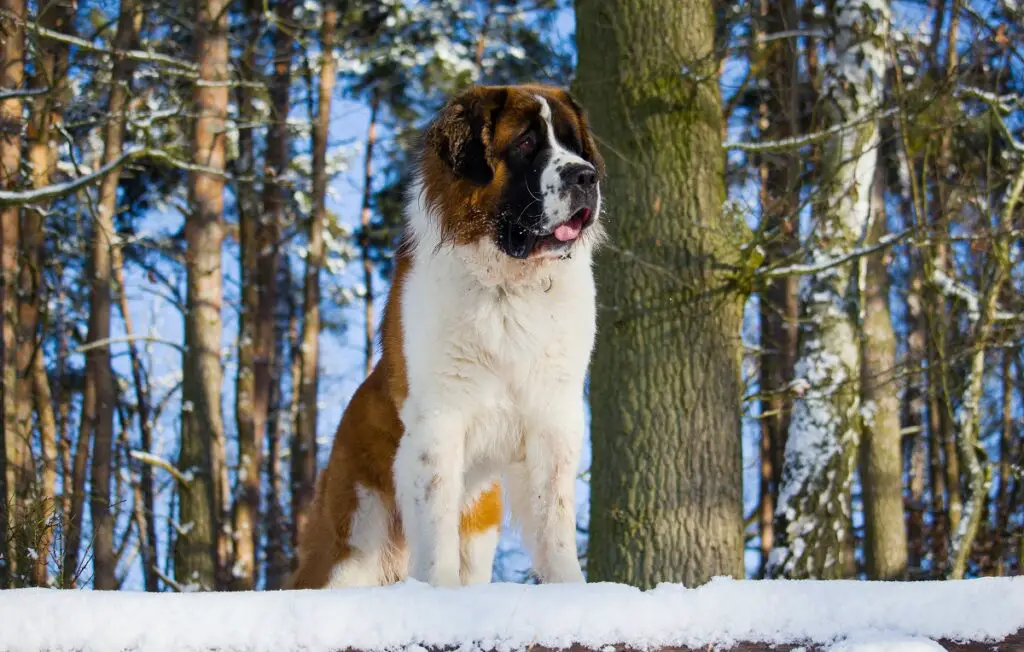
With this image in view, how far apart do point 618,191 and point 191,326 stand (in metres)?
6.65

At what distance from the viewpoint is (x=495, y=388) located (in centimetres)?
407

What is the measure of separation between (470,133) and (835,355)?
5.91 metres

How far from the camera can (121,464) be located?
61.8 ft

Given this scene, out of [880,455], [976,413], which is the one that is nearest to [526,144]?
[976,413]

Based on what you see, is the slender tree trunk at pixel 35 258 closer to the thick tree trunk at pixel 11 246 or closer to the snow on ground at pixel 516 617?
the thick tree trunk at pixel 11 246

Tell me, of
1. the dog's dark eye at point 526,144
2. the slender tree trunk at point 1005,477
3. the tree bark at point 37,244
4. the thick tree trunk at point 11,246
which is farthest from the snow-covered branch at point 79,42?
the slender tree trunk at point 1005,477

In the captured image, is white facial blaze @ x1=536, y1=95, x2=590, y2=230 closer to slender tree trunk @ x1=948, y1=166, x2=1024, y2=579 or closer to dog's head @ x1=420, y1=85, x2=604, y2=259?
dog's head @ x1=420, y1=85, x2=604, y2=259

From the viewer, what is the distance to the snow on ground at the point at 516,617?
280 cm

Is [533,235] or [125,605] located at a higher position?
[533,235]

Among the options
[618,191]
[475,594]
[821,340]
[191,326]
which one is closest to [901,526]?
[821,340]

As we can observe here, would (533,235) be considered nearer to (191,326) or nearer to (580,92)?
(580,92)

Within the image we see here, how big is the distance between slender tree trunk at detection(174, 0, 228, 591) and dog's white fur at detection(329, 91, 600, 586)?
7712mm

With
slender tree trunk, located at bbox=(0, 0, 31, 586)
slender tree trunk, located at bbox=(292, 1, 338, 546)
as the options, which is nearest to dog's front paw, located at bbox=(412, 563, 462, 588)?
slender tree trunk, located at bbox=(0, 0, 31, 586)

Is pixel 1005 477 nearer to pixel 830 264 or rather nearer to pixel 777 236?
pixel 830 264
